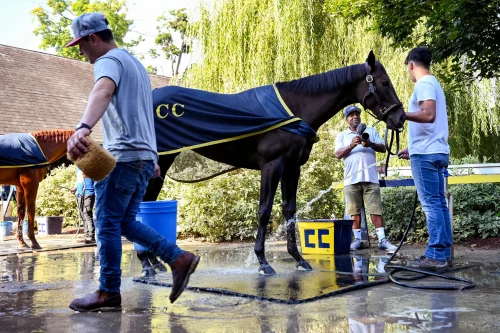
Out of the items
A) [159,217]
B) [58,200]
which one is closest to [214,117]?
[159,217]

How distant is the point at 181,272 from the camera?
12.5 feet

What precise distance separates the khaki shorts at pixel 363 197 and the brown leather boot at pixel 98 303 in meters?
4.51

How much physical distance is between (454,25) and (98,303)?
5440 mm

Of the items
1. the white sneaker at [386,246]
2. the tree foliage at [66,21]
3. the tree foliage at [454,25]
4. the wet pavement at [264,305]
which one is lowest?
the wet pavement at [264,305]

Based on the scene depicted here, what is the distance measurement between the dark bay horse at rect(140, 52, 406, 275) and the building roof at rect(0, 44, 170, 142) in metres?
15.1

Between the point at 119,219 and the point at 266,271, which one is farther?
the point at 266,271

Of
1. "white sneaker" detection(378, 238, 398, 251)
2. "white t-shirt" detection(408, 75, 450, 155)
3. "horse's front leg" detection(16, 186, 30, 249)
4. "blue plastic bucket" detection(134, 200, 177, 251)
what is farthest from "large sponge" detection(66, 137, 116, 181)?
"horse's front leg" detection(16, 186, 30, 249)

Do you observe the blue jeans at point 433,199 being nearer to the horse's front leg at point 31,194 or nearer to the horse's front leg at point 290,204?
the horse's front leg at point 290,204

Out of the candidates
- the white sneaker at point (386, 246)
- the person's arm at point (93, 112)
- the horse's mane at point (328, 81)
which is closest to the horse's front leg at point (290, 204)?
the horse's mane at point (328, 81)

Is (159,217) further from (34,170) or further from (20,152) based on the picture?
(34,170)

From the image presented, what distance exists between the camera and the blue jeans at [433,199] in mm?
5418

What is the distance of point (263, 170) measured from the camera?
5480mm

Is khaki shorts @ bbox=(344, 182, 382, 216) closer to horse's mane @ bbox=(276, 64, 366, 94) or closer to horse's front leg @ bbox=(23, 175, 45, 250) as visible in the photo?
horse's mane @ bbox=(276, 64, 366, 94)

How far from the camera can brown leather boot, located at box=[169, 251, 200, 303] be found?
12.4 feet
